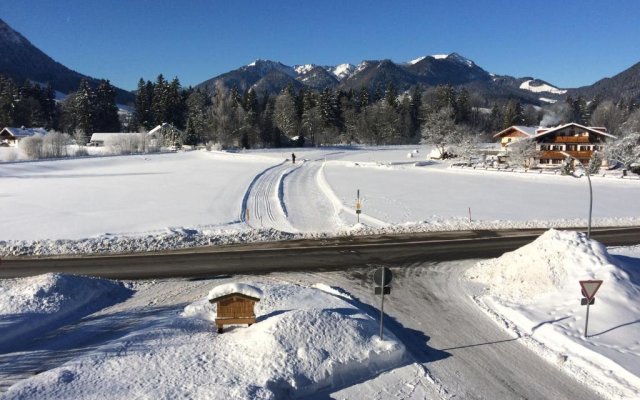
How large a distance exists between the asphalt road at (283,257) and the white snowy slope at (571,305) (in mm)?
4090

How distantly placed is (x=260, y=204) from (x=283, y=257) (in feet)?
52.9

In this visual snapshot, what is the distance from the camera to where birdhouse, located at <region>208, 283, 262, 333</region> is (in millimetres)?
11539

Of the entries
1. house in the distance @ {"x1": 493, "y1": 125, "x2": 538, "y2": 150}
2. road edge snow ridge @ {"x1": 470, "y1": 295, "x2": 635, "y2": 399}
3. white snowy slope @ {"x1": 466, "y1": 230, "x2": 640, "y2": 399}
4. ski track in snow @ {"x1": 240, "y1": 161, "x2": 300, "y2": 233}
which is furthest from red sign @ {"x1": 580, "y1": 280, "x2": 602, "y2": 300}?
house in the distance @ {"x1": 493, "y1": 125, "x2": 538, "y2": 150}

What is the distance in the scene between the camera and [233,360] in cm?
1002

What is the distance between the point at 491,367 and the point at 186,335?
791cm

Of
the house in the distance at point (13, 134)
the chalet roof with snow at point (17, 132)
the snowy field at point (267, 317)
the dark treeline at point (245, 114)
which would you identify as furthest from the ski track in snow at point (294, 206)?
the house in the distance at point (13, 134)

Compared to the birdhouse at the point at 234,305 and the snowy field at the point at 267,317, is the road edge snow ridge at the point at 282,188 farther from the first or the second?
the birdhouse at the point at 234,305

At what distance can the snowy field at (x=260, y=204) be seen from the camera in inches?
999

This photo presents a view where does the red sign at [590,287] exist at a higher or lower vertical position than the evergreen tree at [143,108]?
lower

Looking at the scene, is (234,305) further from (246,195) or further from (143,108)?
(143,108)

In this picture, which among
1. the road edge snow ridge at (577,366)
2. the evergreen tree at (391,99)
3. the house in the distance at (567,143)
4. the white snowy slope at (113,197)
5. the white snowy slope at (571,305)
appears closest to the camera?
the road edge snow ridge at (577,366)

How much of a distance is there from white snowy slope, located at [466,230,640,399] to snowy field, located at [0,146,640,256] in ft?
34.6

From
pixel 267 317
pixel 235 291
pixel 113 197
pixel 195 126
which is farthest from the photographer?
pixel 195 126

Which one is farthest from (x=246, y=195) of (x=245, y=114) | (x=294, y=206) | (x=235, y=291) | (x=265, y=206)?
(x=245, y=114)
